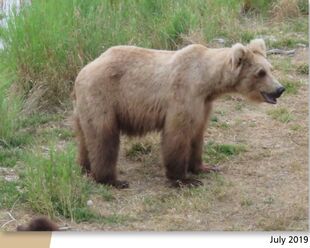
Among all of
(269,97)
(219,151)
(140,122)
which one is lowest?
(219,151)

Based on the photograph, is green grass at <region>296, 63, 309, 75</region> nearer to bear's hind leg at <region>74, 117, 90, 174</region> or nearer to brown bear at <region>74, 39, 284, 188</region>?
brown bear at <region>74, 39, 284, 188</region>

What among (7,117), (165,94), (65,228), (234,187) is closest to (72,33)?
(7,117)

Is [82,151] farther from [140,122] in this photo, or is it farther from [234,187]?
[234,187]

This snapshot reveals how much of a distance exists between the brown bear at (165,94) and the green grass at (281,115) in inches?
46.2

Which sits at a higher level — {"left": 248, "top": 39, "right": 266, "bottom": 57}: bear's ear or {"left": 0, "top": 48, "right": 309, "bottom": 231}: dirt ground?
{"left": 248, "top": 39, "right": 266, "bottom": 57}: bear's ear

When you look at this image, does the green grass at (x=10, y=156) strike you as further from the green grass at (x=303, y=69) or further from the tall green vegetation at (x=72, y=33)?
the green grass at (x=303, y=69)

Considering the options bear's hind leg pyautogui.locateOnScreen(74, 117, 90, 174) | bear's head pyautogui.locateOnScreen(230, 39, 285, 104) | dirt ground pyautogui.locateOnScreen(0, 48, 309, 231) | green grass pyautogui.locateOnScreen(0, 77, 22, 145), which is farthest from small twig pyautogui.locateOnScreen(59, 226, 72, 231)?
bear's head pyautogui.locateOnScreen(230, 39, 285, 104)

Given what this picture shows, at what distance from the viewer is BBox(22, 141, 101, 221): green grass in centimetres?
533

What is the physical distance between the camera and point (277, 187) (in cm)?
586

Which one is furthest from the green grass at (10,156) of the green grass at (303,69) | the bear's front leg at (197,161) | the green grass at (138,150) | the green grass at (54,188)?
the green grass at (303,69)

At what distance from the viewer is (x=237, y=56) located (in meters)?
5.73

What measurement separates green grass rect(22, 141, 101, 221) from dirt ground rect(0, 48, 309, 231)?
89mm

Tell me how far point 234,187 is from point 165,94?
80 centimetres

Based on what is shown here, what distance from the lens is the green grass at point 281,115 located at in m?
7.00
